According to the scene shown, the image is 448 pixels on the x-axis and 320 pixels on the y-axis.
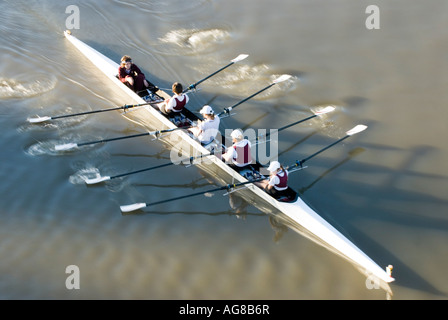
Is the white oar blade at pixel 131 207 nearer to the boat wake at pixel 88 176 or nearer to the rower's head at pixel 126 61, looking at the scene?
the boat wake at pixel 88 176

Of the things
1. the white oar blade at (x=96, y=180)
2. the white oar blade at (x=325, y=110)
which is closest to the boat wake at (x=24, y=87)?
the white oar blade at (x=96, y=180)

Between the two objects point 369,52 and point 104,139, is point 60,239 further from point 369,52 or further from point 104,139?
point 369,52

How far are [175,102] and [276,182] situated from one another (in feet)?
12.6

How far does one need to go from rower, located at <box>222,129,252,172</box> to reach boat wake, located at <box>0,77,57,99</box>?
6399mm

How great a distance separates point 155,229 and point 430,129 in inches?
295

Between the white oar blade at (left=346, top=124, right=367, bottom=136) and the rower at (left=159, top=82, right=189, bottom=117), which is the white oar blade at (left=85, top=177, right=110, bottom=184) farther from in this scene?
the white oar blade at (left=346, top=124, right=367, bottom=136)

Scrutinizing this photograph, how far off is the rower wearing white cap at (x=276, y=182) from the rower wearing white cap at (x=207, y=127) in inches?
77.6

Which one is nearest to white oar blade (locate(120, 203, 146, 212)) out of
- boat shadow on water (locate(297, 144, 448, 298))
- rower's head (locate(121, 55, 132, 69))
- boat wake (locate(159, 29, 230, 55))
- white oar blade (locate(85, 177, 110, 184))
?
white oar blade (locate(85, 177, 110, 184))

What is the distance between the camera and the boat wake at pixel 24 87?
1417 cm

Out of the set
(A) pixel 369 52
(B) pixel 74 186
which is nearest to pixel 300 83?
(A) pixel 369 52

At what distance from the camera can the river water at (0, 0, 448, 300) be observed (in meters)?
9.61
